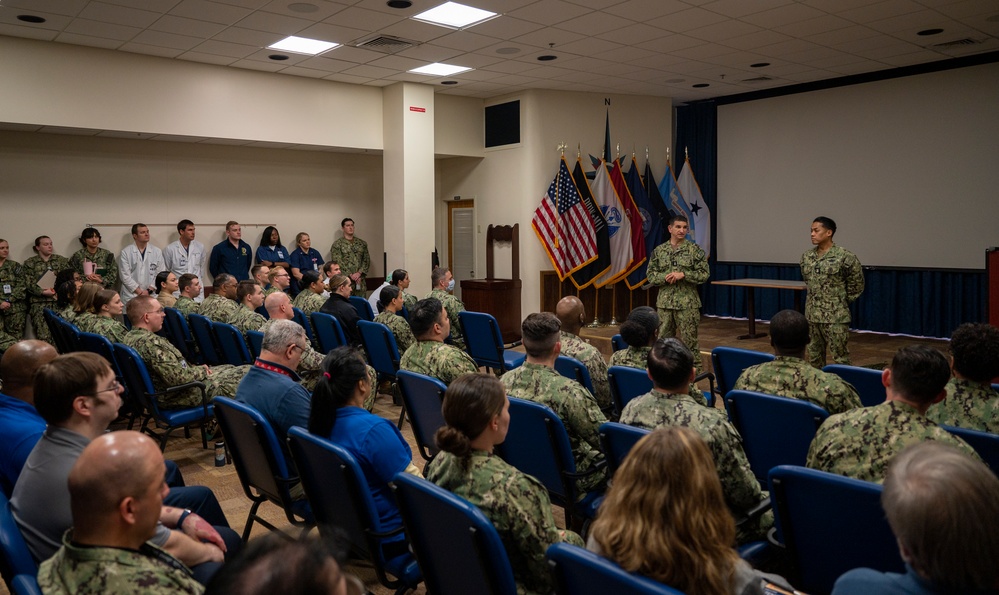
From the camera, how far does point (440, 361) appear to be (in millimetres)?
4008

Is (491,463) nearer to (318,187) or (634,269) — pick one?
(634,269)

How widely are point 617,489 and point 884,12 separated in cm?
688

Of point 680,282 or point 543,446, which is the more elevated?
point 680,282

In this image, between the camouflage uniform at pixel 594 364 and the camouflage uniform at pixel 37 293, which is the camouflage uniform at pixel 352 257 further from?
the camouflage uniform at pixel 594 364

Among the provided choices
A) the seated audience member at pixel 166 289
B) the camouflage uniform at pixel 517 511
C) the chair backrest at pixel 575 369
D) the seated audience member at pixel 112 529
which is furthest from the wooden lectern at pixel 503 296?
the seated audience member at pixel 112 529

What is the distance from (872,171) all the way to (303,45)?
296 inches

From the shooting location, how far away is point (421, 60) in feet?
27.3

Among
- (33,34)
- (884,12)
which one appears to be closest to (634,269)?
(884,12)

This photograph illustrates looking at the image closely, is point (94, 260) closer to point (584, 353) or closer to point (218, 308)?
point (218, 308)

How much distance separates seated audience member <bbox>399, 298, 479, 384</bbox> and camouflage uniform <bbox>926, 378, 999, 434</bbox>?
2.30 metres

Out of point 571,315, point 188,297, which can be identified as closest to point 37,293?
point 188,297

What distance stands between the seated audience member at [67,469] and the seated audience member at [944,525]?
1768mm

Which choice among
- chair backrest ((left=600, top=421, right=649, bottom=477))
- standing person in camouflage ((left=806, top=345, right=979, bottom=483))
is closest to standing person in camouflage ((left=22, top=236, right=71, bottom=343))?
chair backrest ((left=600, top=421, right=649, bottom=477))

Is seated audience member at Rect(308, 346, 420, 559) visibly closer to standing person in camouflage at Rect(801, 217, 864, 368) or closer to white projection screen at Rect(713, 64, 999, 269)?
standing person in camouflage at Rect(801, 217, 864, 368)
